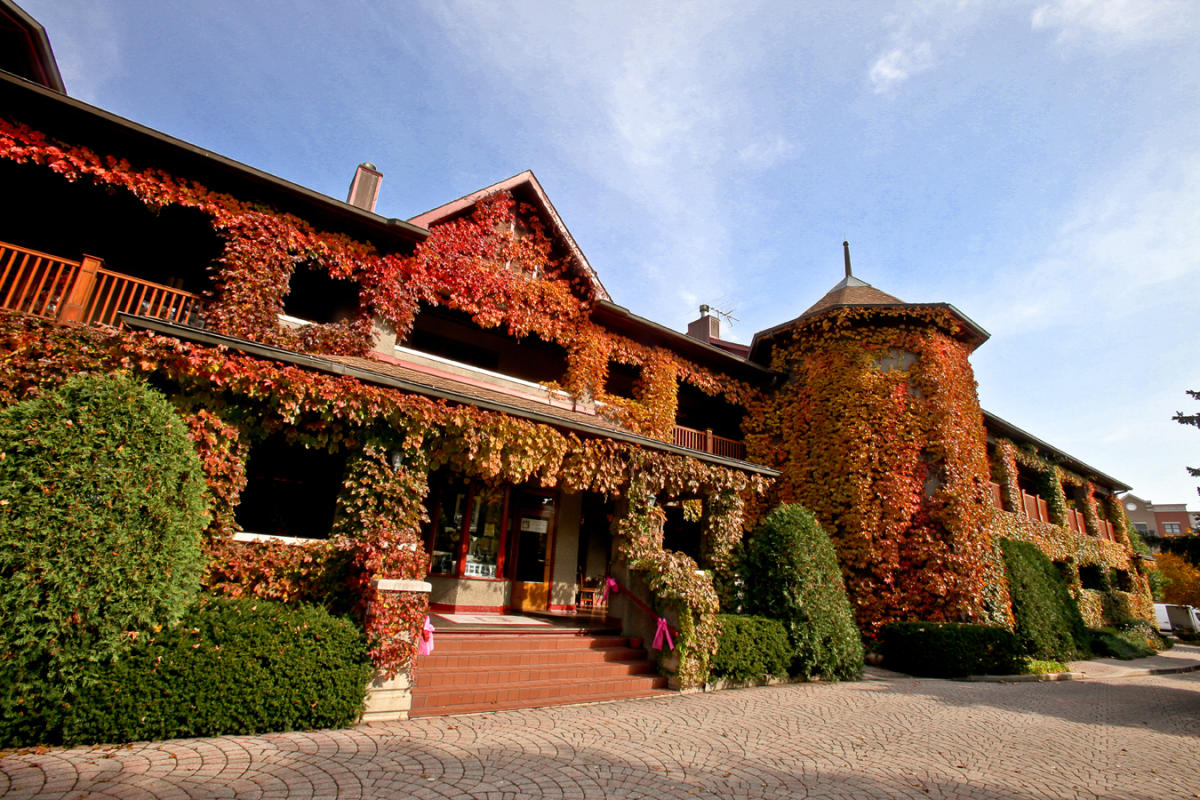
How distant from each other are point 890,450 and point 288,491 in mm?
13684

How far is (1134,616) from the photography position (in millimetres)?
24281

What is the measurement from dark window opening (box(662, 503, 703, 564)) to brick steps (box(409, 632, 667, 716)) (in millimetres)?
7687

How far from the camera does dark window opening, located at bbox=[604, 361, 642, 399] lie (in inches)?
622

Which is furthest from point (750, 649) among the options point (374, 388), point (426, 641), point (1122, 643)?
point (1122, 643)

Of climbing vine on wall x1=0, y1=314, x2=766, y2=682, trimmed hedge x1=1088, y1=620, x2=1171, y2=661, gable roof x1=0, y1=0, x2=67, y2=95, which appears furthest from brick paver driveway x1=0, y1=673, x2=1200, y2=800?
trimmed hedge x1=1088, y1=620, x2=1171, y2=661

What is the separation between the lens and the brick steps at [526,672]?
279 inches

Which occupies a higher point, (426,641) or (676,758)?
(426,641)

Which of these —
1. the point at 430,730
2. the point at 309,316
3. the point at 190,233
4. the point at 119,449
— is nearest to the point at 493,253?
the point at 309,316

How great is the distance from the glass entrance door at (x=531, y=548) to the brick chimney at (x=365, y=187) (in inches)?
317

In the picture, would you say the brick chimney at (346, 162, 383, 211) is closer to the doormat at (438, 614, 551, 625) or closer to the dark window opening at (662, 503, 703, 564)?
the doormat at (438, 614, 551, 625)

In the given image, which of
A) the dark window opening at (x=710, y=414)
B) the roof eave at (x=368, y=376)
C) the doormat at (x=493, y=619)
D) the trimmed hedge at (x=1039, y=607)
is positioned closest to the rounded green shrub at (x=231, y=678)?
the roof eave at (x=368, y=376)

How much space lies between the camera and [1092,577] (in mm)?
23812

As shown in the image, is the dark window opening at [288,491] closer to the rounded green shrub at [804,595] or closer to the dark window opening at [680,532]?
the rounded green shrub at [804,595]

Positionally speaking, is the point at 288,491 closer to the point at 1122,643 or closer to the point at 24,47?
the point at 24,47
